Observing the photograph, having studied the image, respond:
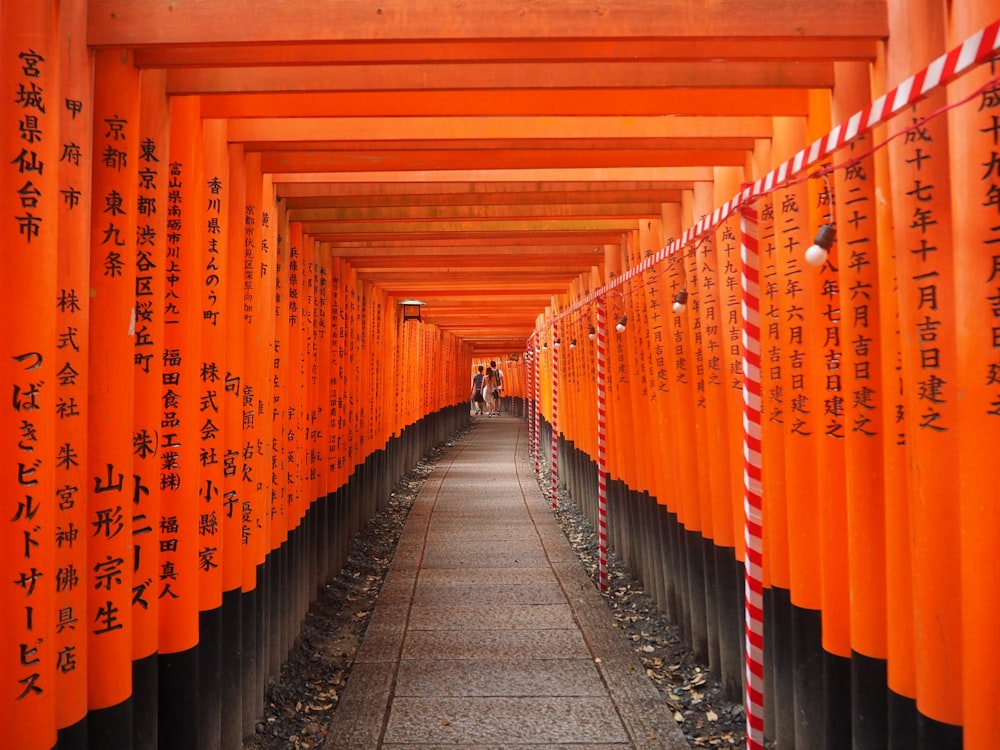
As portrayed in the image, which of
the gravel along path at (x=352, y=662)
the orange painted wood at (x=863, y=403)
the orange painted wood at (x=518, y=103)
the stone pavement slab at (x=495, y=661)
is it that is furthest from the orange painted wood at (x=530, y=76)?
the gravel along path at (x=352, y=662)

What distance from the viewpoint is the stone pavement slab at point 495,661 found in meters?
4.15

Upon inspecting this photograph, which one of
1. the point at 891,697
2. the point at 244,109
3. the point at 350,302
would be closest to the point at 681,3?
the point at 244,109

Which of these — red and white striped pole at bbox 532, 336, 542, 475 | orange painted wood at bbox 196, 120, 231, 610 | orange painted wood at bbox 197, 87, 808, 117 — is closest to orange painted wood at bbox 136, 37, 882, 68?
orange painted wood at bbox 197, 87, 808, 117

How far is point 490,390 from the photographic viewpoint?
131 ft

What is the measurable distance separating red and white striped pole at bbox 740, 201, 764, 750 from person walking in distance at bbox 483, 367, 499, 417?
35.2 m

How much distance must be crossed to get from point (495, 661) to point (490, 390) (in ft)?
114

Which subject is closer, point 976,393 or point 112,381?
point 976,393

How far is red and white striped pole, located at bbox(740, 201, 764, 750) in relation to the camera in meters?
3.22

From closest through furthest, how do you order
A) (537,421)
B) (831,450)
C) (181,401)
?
(831,450)
(181,401)
(537,421)

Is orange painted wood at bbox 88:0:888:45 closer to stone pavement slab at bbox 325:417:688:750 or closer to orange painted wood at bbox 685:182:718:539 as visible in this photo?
orange painted wood at bbox 685:182:718:539

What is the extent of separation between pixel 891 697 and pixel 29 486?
307 centimetres

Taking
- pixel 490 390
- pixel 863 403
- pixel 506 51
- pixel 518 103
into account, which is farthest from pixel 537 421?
pixel 490 390

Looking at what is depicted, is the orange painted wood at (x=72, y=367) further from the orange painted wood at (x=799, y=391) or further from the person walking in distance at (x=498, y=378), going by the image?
the person walking in distance at (x=498, y=378)

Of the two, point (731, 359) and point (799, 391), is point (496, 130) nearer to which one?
point (731, 359)
